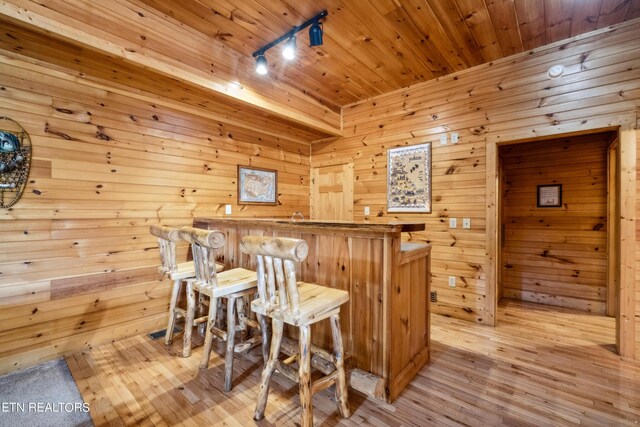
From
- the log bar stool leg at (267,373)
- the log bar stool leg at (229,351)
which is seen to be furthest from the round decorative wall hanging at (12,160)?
the log bar stool leg at (267,373)

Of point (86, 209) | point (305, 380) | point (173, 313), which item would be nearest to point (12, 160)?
point (86, 209)

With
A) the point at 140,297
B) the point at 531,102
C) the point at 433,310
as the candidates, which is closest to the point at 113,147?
the point at 140,297

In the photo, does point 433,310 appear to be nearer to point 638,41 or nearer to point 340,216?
point 340,216

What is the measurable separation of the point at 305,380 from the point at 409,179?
2.89m

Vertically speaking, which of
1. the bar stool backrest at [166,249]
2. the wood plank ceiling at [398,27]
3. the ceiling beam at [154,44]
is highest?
the wood plank ceiling at [398,27]

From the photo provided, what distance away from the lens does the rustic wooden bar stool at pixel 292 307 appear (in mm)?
1464

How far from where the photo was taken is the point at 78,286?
249 centimetres

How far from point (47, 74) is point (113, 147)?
2.27 ft

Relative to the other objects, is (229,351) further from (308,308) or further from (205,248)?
(308,308)

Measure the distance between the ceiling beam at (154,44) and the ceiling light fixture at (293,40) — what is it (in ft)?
0.88

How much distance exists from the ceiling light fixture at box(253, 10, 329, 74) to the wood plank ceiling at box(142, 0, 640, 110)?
0.15 feet

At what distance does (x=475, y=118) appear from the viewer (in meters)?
3.27

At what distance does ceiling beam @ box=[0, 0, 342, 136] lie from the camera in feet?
6.28

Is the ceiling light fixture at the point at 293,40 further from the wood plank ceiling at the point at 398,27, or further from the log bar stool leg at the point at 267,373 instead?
the log bar stool leg at the point at 267,373
